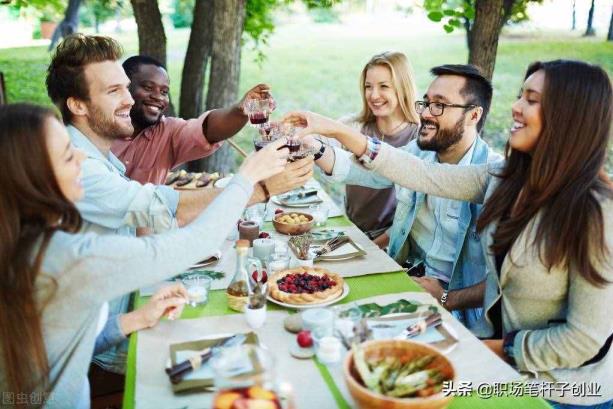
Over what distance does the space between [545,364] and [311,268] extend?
1003 millimetres

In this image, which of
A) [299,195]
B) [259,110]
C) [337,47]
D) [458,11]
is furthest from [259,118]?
[337,47]

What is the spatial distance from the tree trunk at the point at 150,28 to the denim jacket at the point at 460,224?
289cm

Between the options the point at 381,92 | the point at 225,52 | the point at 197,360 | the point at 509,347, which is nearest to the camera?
the point at 197,360

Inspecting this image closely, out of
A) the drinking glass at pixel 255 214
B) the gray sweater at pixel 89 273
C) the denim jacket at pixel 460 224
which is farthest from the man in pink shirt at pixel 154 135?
the gray sweater at pixel 89 273

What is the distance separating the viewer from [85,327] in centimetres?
171

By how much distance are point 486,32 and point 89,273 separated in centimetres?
357

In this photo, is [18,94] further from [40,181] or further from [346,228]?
[40,181]

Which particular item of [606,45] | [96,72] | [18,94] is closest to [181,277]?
[96,72]

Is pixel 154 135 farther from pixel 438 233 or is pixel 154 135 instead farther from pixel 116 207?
pixel 438 233

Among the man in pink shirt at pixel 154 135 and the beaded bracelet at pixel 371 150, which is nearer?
the beaded bracelet at pixel 371 150

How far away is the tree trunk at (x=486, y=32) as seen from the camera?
402cm

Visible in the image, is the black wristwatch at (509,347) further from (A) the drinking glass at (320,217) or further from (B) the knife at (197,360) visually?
(A) the drinking glass at (320,217)

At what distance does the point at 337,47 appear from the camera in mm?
14023

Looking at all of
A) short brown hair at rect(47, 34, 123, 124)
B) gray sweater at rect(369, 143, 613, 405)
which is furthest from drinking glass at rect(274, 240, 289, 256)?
short brown hair at rect(47, 34, 123, 124)
